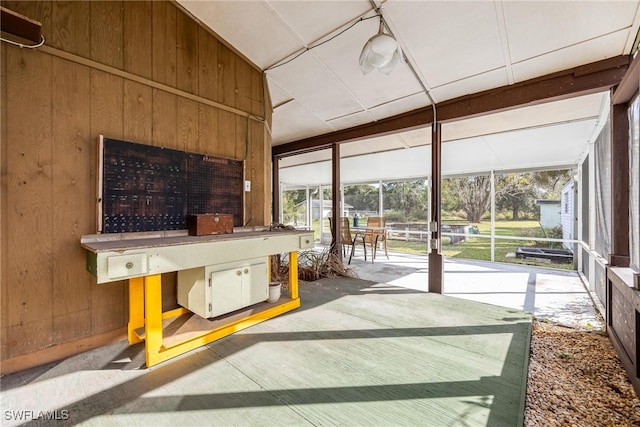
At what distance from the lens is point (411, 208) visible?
7816 mm

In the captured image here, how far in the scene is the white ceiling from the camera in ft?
6.77

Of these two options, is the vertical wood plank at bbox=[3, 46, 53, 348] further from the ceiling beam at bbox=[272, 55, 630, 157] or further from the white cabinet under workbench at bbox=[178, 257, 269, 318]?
the ceiling beam at bbox=[272, 55, 630, 157]

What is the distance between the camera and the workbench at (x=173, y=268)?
1.65m

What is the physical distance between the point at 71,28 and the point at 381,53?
2.33 m

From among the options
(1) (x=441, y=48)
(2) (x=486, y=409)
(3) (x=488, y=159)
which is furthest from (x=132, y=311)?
(3) (x=488, y=159)

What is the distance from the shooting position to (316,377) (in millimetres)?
1696

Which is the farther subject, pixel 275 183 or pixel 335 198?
pixel 275 183

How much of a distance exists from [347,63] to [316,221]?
24.3ft

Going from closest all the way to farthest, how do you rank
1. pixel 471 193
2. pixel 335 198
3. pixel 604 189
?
1. pixel 604 189
2. pixel 335 198
3. pixel 471 193

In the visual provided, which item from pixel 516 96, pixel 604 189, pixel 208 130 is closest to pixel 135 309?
pixel 208 130

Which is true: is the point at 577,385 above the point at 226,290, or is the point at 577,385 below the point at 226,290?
below

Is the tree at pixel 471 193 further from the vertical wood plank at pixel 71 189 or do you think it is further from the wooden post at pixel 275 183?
the vertical wood plank at pixel 71 189

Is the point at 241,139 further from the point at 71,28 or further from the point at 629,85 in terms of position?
the point at 629,85

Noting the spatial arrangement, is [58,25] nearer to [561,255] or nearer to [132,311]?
[132,311]
